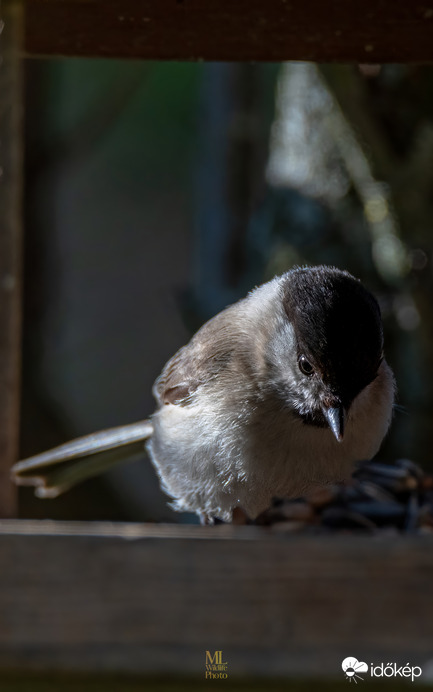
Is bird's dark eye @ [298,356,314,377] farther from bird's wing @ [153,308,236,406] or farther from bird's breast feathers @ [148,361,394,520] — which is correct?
bird's wing @ [153,308,236,406]

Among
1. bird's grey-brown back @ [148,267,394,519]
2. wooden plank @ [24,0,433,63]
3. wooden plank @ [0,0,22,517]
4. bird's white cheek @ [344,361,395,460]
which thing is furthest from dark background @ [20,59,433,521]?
wooden plank @ [0,0,22,517]

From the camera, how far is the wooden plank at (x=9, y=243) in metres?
1.61

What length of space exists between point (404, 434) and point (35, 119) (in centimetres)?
373

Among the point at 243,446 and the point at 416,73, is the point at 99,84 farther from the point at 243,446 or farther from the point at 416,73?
the point at 243,446

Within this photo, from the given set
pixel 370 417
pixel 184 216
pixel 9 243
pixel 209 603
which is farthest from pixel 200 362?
pixel 184 216

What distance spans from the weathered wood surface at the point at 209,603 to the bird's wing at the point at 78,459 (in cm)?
171

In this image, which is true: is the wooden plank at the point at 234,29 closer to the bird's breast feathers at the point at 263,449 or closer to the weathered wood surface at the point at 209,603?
the bird's breast feathers at the point at 263,449

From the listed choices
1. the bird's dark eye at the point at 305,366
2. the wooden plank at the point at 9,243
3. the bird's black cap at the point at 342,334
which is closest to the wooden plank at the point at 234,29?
the wooden plank at the point at 9,243

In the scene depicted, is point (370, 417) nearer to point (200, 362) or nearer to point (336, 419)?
point (336, 419)

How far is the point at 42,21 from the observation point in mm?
2279

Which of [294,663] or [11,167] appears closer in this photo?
[294,663]

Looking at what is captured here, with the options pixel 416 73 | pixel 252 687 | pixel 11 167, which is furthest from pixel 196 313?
pixel 252 687

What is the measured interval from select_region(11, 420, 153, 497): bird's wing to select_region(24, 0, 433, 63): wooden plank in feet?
4.92

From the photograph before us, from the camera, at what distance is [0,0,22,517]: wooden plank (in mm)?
1612
